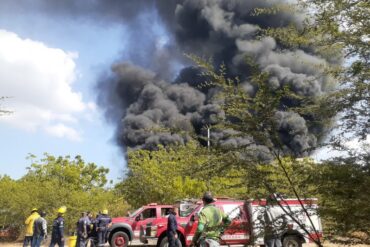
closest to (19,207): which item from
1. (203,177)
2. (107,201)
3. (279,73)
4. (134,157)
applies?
(107,201)

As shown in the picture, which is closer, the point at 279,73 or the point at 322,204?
the point at 322,204

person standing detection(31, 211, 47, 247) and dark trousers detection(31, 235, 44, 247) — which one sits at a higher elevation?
person standing detection(31, 211, 47, 247)

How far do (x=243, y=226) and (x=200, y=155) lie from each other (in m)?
0.80

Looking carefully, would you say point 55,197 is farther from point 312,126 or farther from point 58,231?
point 312,126

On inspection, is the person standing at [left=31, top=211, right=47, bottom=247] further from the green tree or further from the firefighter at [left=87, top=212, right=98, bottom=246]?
the green tree

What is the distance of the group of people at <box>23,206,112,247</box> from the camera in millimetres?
12922

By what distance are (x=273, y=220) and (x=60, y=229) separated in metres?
10.4

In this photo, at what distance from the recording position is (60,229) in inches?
509

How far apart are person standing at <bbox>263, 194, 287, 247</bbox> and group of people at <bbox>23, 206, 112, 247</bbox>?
9.94m

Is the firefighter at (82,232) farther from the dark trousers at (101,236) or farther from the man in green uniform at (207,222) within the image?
the man in green uniform at (207,222)

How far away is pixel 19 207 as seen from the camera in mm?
26422

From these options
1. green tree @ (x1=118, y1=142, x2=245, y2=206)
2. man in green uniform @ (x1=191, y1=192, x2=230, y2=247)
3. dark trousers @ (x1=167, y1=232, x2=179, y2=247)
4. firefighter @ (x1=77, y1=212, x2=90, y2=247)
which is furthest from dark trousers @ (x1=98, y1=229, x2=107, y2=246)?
man in green uniform @ (x1=191, y1=192, x2=230, y2=247)

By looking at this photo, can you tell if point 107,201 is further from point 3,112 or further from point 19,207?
point 3,112

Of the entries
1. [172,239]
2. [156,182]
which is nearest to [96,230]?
[172,239]
